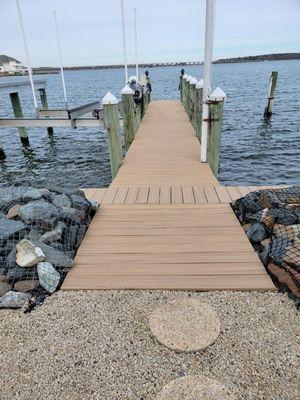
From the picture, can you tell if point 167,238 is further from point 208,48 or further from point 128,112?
point 128,112

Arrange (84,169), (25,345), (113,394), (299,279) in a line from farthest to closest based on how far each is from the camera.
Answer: (84,169) → (299,279) → (25,345) → (113,394)

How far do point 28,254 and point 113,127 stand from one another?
3653 millimetres

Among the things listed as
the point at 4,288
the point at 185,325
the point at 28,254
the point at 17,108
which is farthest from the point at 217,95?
the point at 17,108

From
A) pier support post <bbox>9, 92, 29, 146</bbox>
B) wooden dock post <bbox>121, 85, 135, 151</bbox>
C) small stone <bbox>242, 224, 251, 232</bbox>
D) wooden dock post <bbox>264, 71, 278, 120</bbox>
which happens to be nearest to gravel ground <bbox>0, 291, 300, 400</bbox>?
small stone <bbox>242, 224, 251, 232</bbox>

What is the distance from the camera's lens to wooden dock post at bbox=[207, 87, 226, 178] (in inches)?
213

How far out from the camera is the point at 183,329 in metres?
2.30

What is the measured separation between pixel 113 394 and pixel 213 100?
474 cm

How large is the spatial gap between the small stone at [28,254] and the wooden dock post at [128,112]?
4.98 metres

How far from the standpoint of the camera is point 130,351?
2168 millimetres

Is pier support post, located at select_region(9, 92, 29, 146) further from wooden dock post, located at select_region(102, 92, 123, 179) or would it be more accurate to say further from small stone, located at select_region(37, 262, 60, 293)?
small stone, located at select_region(37, 262, 60, 293)

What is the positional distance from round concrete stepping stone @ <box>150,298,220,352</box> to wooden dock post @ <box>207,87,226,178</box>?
12.6 feet

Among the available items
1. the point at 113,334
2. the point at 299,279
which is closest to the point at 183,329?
the point at 113,334

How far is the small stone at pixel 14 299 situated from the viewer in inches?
103

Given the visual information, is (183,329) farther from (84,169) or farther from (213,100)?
(84,169)
